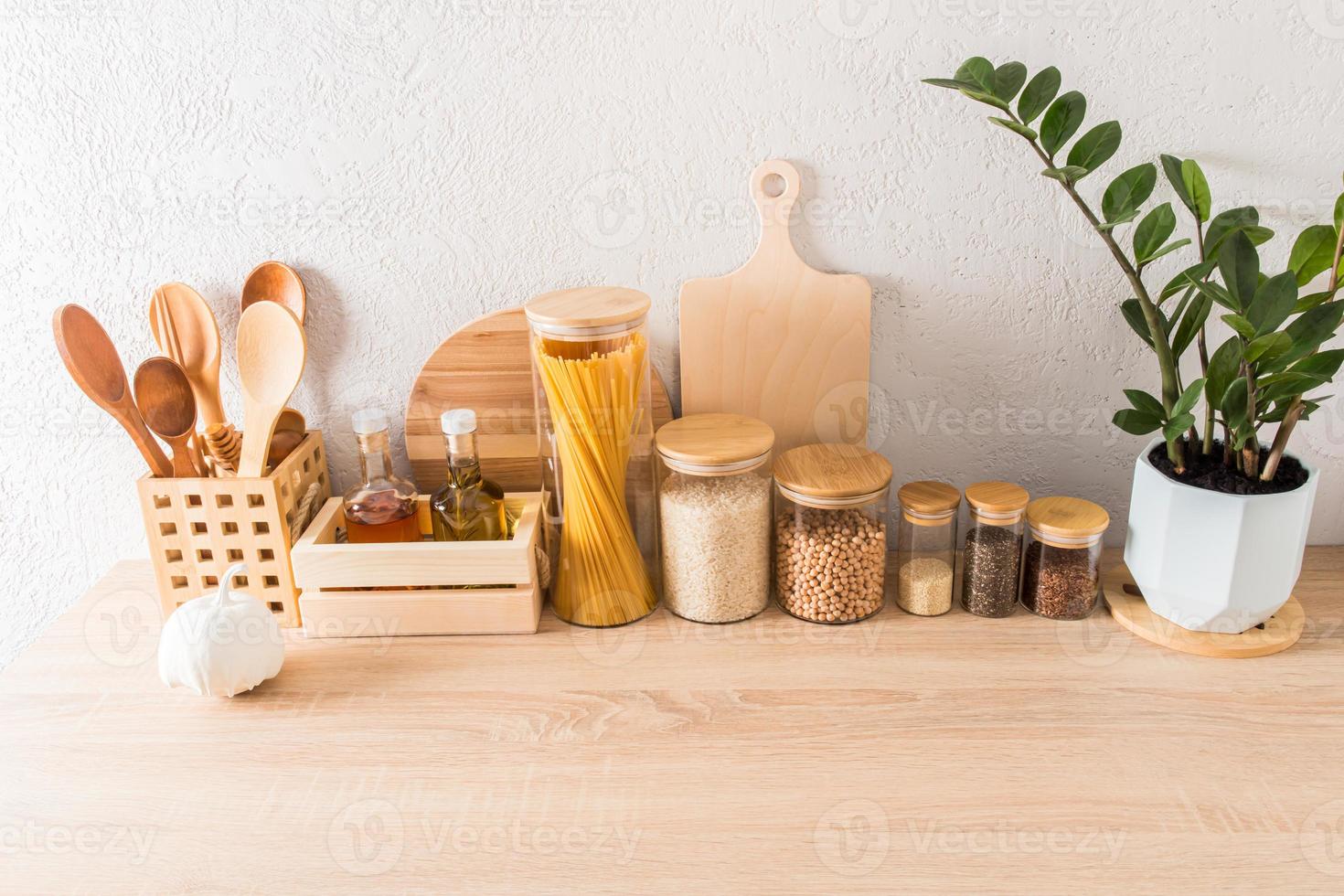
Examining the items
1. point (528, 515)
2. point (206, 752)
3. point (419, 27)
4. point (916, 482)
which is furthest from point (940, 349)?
point (206, 752)

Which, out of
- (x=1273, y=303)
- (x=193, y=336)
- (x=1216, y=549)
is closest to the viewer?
(x=1273, y=303)

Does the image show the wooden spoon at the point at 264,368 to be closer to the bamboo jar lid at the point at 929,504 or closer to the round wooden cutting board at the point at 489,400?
the round wooden cutting board at the point at 489,400

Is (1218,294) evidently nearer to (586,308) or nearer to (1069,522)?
(1069,522)

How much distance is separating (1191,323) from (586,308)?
539 mm

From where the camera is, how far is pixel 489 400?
0.99m

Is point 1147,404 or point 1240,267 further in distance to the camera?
point 1147,404

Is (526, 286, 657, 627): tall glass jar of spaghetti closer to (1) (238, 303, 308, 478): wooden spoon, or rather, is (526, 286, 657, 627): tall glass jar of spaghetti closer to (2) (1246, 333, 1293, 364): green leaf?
(1) (238, 303, 308, 478): wooden spoon

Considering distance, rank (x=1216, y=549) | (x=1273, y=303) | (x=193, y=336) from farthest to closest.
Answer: (x=193, y=336)
(x=1216, y=549)
(x=1273, y=303)

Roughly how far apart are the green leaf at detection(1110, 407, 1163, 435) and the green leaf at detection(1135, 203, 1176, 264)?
140 mm

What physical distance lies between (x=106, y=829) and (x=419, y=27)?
709 millimetres

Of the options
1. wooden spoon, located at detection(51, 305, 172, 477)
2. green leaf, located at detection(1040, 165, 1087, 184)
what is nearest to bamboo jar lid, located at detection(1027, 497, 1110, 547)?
green leaf, located at detection(1040, 165, 1087, 184)

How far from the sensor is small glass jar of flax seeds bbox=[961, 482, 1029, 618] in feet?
2.94

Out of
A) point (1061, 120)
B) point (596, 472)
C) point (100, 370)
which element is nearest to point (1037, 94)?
point (1061, 120)

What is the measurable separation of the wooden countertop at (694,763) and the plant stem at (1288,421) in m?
0.17
